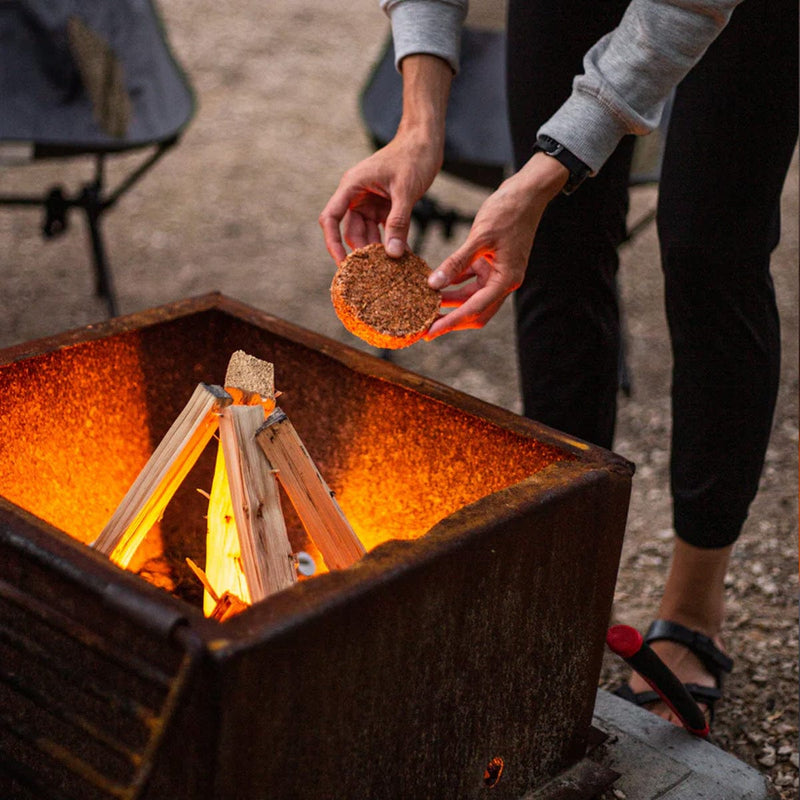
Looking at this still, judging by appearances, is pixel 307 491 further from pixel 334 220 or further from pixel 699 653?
pixel 699 653

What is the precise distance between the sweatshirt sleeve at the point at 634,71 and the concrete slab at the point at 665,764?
714mm

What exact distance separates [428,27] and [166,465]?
0.71 m

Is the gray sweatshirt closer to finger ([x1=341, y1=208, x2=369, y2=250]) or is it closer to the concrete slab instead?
finger ([x1=341, y1=208, x2=369, y2=250])

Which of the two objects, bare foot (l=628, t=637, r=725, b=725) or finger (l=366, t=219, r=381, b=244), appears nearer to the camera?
finger (l=366, t=219, r=381, b=244)

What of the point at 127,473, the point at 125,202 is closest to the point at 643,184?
the point at 127,473

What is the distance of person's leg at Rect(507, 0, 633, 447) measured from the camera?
1548 mm

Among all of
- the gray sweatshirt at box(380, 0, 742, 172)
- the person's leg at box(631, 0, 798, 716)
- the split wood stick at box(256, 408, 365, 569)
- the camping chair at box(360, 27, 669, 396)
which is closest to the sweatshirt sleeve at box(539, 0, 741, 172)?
the gray sweatshirt at box(380, 0, 742, 172)

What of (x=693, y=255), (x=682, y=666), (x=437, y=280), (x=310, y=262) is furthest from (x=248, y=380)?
(x=310, y=262)

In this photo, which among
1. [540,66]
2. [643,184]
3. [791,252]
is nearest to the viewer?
[540,66]

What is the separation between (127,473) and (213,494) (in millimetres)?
269

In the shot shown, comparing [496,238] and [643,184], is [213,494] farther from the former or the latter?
[643,184]

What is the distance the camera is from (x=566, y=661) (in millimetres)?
1216

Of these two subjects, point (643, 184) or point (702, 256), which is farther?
point (643, 184)

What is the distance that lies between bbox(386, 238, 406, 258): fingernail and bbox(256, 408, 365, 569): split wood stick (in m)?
0.28
